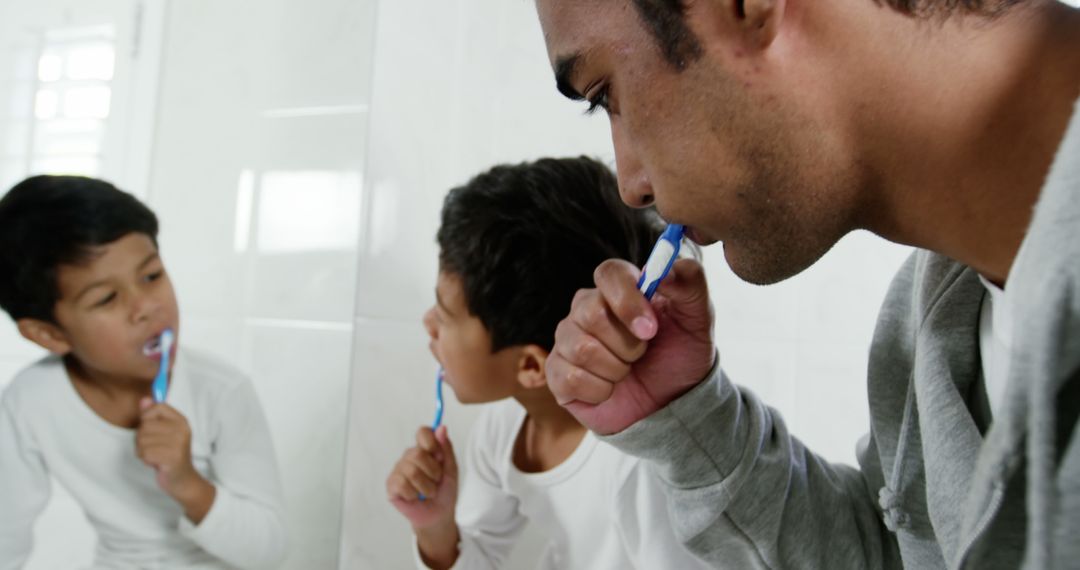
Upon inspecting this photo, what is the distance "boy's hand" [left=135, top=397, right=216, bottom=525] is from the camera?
0.73 metres

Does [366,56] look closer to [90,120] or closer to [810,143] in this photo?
[90,120]

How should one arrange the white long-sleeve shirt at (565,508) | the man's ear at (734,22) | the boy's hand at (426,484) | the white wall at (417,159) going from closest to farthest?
the man's ear at (734,22) < the white long-sleeve shirt at (565,508) < the boy's hand at (426,484) < the white wall at (417,159)

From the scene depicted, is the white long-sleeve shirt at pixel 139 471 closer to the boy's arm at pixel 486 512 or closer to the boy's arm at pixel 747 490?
the boy's arm at pixel 486 512

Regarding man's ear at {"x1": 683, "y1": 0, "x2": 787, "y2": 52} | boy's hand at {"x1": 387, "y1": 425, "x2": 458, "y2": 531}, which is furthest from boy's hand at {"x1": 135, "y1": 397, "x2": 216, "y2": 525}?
man's ear at {"x1": 683, "y1": 0, "x2": 787, "y2": 52}

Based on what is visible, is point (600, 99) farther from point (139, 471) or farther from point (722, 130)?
point (139, 471)

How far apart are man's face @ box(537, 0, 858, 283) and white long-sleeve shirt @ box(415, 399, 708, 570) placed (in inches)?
16.8

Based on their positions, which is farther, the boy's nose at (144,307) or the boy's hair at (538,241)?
the boy's hair at (538,241)

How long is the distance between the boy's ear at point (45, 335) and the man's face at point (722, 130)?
48 centimetres

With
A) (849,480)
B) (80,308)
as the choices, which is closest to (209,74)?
(80,308)

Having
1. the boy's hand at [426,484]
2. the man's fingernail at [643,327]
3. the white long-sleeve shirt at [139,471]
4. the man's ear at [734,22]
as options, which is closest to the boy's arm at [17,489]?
the white long-sleeve shirt at [139,471]

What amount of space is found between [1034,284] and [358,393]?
3.29 feet

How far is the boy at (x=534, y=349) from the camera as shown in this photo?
949mm

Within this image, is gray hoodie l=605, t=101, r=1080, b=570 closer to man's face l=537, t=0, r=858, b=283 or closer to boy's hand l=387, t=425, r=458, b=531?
man's face l=537, t=0, r=858, b=283

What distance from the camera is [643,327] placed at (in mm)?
589
